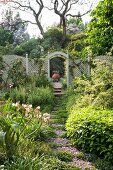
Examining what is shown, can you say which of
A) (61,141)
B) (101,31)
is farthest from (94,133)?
(101,31)

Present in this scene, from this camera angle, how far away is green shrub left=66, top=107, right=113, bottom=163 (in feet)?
18.8

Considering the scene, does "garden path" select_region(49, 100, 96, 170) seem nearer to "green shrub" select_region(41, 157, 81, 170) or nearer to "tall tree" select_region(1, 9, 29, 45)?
"green shrub" select_region(41, 157, 81, 170)

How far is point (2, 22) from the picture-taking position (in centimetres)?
2608

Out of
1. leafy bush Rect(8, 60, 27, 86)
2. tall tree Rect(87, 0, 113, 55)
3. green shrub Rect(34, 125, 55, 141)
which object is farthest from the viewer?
tall tree Rect(87, 0, 113, 55)

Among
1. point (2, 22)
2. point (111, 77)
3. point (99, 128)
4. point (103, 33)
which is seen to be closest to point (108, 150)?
point (99, 128)

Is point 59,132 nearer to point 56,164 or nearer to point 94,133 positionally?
point 94,133

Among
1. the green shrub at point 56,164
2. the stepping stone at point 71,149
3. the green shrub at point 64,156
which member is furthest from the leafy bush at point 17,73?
the green shrub at point 56,164

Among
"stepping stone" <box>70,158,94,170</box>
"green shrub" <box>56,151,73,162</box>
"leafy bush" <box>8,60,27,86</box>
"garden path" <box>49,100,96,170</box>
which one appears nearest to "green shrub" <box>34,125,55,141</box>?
"garden path" <box>49,100,96,170</box>

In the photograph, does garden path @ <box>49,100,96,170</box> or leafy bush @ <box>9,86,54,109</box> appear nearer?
garden path @ <box>49,100,96,170</box>

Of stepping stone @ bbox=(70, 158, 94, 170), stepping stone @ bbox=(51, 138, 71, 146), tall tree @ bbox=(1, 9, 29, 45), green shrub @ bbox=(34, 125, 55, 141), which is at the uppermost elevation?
tall tree @ bbox=(1, 9, 29, 45)

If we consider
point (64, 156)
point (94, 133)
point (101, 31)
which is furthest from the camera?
point (101, 31)

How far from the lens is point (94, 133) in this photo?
5957mm

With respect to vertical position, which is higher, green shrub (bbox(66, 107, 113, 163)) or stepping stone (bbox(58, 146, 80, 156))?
green shrub (bbox(66, 107, 113, 163))

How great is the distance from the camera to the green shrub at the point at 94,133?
574 centimetres
